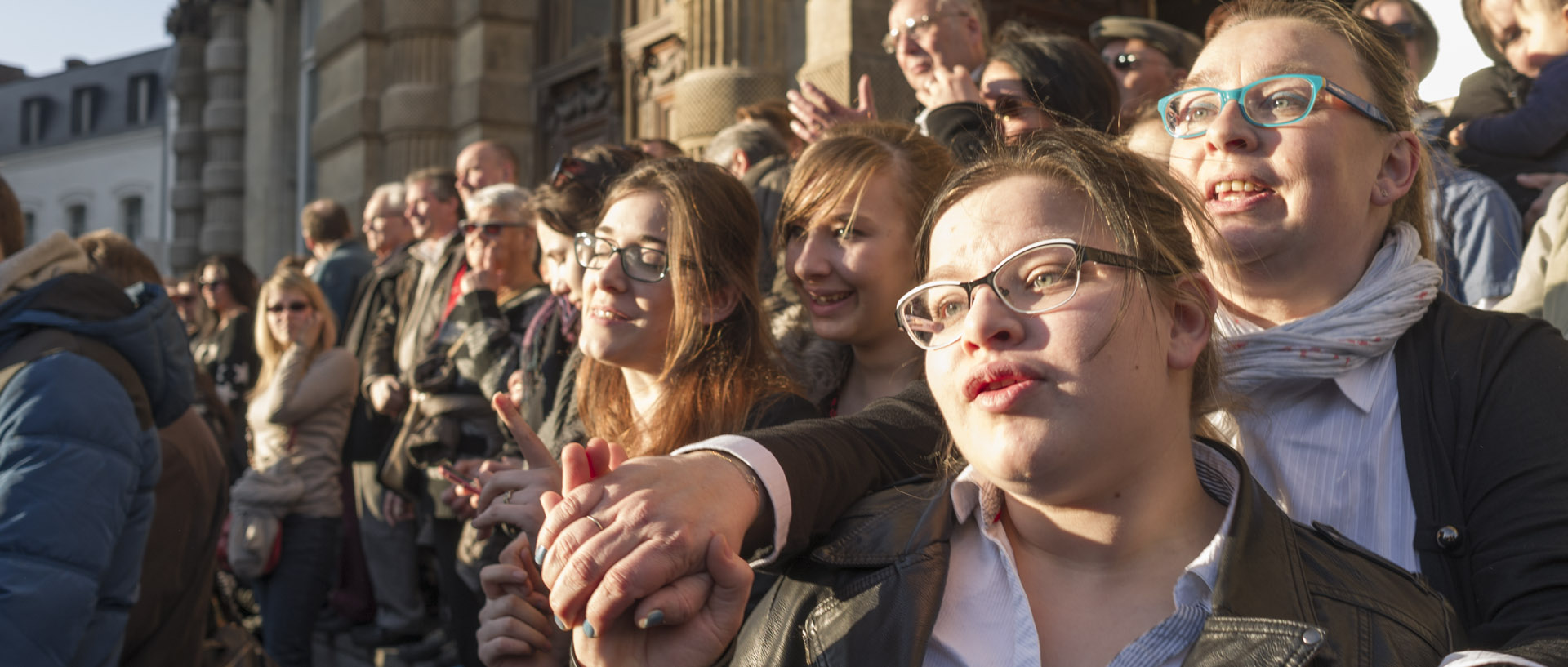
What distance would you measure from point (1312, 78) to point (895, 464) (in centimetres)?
86

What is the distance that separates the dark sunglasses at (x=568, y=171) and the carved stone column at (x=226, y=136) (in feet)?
46.6

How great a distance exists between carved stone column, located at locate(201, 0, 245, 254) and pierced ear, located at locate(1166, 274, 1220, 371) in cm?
1668

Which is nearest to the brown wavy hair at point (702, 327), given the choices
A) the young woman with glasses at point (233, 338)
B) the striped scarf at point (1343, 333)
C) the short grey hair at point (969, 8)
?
the striped scarf at point (1343, 333)

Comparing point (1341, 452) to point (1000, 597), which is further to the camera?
point (1341, 452)

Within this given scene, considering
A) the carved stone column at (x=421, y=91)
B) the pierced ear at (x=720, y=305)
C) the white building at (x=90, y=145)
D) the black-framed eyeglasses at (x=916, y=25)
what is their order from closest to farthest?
the pierced ear at (x=720, y=305) → the black-framed eyeglasses at (x=916, y=25) → the carved stone column at (x=421, y=91) → the white building at (x=90, y=145)

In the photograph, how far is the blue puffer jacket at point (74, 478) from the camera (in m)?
2.56

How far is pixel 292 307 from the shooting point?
5.73m

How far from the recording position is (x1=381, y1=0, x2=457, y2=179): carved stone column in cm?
1018

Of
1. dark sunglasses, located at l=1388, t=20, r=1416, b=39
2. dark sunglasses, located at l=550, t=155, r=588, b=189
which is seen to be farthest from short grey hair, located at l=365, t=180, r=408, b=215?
dark sunglasses, located at l=1388, t=20, r=1416, b=39

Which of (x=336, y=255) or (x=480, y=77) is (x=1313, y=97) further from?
(x=480, y=77)

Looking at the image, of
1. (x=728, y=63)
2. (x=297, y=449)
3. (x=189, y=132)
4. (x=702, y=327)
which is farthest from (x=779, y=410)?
(x=189, y=132)

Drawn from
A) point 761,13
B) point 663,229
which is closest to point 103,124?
point 761,13

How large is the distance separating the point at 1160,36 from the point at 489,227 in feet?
8.27

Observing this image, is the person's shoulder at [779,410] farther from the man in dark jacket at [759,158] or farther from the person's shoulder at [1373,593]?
the man in dark jacket at [759,158]
